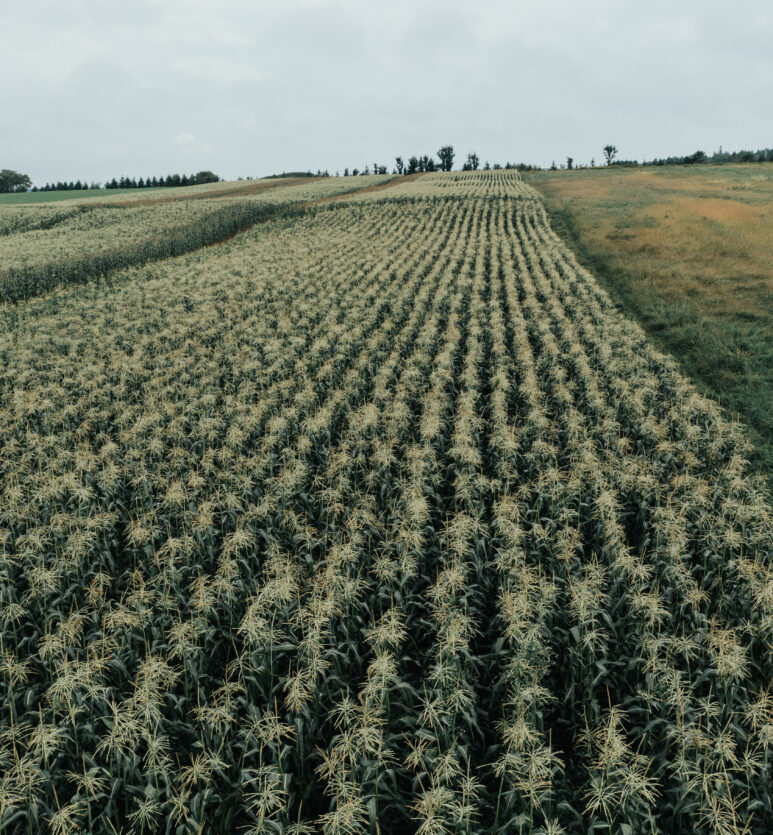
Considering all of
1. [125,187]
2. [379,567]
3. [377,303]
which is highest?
[125,187]

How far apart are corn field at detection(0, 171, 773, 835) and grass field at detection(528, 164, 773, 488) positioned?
3286 millimetres

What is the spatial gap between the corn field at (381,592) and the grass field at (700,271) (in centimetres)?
329

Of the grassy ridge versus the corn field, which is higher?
the grassy ridge

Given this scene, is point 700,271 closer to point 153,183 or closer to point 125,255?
point 125,255

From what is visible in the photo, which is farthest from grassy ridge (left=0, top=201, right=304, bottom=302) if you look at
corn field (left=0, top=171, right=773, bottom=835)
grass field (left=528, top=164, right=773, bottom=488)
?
grass field (left=528, top=164, right=773, bottom=488)

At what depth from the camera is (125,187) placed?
131500 mm

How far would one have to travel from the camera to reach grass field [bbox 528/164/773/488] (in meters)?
18.4

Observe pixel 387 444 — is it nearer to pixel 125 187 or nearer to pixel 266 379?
pixel 266 379

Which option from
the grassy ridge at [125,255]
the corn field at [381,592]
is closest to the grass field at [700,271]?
the corn field at [381,592]

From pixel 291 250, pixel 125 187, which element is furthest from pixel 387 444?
pixel 125 187

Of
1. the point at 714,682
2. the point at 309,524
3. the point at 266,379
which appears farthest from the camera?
the point at 266,379

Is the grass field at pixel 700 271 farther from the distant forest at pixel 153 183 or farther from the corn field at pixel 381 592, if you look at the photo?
the distant forest at pixel 153 183

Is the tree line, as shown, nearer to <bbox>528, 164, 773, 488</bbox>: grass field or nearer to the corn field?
<bbox>528, 164, 773, 488</bbox>: grass field

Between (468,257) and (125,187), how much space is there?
13130cm
